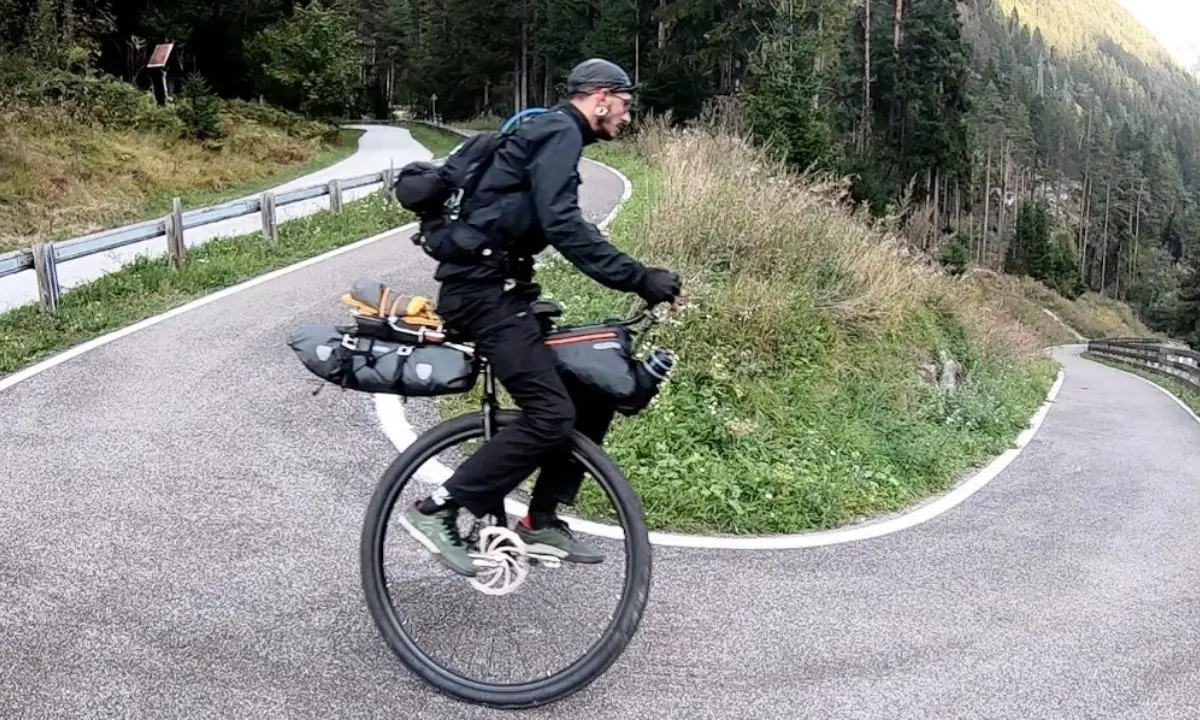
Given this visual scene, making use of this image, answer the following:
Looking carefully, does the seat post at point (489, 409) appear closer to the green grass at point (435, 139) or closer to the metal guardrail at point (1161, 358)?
Answer: the metal guardrail at point (1161, 358)

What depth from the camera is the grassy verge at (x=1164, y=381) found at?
958 inches

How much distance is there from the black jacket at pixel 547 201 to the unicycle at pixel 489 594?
0.33 meters

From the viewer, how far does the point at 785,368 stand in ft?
28.0

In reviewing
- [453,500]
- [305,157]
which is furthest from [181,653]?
[305,157]

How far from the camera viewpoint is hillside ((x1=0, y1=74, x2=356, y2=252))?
19.8m

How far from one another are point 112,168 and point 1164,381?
98.8 feet

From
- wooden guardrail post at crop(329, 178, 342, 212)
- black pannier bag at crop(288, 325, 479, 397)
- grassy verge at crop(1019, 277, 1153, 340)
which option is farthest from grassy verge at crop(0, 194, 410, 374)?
grassy verge at crop(1019, 277, 1153, 340)

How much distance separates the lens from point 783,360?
8617 millimetres

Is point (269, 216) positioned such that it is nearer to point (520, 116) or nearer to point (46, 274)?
point (46, 274)

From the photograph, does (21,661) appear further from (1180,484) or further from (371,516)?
(1180,484)

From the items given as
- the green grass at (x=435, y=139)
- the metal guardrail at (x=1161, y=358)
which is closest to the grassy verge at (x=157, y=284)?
the green grass at (x=435, y=139)

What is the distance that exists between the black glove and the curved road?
1.49 m

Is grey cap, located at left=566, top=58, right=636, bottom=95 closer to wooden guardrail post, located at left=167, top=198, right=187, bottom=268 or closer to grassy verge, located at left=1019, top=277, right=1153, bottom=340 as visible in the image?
wooden guardrail post, located at left=167, top=198, right=187, bottom=268

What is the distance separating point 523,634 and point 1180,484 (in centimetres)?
765
